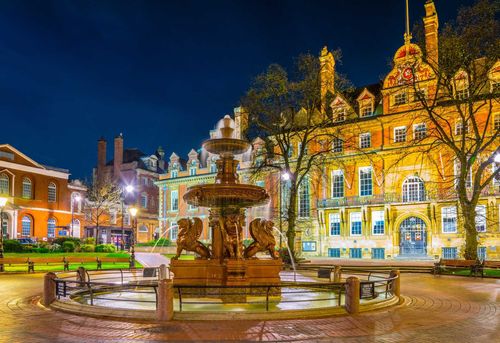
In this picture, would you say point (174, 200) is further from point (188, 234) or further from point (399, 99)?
point (188, 234)

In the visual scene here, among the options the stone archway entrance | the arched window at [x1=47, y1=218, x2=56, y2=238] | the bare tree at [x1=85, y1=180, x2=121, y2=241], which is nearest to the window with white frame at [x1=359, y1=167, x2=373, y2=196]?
the stone archway entrance

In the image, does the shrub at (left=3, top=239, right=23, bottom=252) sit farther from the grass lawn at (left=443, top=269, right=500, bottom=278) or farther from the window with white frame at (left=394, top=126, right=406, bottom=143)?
the window with white frame at (left=394, top=126, right=406, bottom=143)

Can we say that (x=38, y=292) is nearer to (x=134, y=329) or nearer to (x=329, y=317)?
(x=134, y=329)

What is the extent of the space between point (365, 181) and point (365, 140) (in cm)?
410

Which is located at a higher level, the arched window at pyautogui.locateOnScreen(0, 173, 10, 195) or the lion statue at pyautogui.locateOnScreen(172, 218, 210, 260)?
the arched window at pyautogui.locateOnScreen(0, 173, 10, 195)

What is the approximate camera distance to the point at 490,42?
25469mm

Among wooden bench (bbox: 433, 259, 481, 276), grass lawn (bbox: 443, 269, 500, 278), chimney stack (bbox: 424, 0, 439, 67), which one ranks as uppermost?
chimney stack (bbox: 424, 0, 439, 67)

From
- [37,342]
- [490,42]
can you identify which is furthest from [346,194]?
[37,342]

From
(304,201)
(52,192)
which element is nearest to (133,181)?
(52,192)

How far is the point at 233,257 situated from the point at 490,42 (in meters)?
19.9

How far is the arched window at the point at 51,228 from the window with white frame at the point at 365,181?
37230mm

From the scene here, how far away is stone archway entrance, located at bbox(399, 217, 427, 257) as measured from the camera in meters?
41.7

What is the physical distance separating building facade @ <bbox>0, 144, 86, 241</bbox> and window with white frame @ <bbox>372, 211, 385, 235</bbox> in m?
37.0

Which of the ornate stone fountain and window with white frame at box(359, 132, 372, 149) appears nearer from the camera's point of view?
the ornate stone fountain
